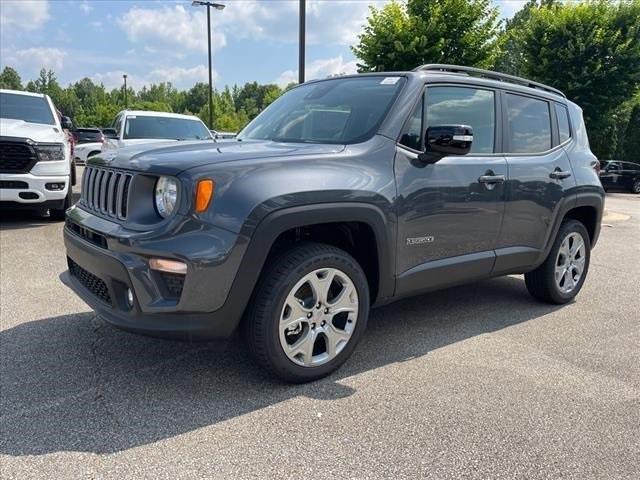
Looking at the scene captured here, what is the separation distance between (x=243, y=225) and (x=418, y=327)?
6.55ft

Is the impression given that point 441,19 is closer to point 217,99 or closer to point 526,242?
point 526,242

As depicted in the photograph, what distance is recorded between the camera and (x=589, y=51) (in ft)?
64.2

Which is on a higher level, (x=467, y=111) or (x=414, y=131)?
(x=467, y=111)

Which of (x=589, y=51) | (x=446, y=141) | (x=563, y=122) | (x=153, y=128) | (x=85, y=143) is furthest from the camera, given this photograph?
(x=85, y=143)

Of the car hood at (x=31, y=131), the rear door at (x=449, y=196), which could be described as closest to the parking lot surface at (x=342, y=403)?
the rear door at (x=449, y=196)

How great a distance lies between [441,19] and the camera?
14.4m

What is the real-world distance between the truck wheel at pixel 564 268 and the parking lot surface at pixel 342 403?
14.7 inches

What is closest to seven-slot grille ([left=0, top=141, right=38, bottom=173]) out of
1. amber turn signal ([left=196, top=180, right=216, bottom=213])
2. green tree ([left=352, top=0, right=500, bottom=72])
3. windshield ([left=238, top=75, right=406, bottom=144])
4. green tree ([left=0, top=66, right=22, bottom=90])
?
windshield ([left=238, top=75, right=406, bottom=144])

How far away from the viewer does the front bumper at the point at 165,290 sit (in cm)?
266

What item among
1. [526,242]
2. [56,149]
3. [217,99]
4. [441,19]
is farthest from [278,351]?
[217,99]

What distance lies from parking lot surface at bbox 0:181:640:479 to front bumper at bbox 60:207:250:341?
44 cm

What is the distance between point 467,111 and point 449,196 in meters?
0.73

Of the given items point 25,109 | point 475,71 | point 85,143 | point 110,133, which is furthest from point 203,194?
point 85,143

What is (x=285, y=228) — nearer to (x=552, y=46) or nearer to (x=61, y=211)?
(x=61, y=211)
